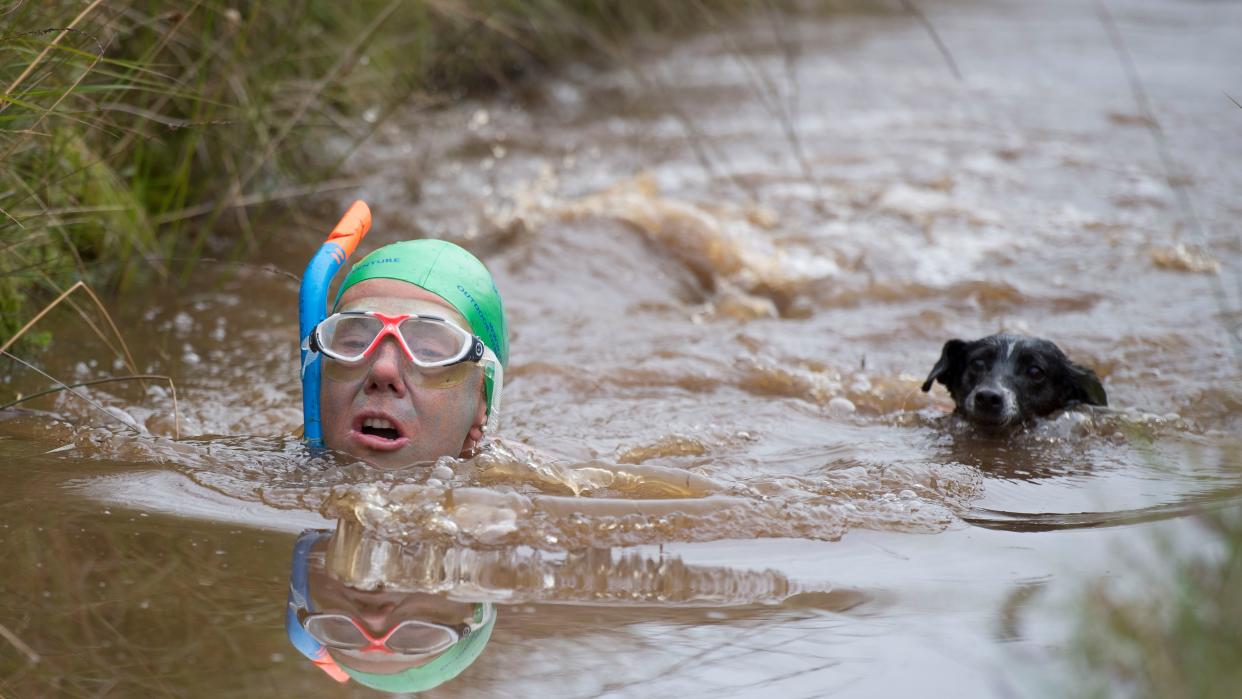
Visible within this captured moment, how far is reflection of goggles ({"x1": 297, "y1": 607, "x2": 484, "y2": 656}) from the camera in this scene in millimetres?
3318

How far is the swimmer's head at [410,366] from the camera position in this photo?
4520mm

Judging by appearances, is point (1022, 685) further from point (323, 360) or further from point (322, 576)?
point (323, 360)

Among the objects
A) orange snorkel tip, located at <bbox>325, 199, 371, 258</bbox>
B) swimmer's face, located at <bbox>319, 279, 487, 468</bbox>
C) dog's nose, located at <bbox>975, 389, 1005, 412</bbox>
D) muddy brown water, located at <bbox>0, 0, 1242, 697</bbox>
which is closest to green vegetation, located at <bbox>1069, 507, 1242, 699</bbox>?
muddy brown water, located at <bbox>0, 0, 1242, 697</bbox>

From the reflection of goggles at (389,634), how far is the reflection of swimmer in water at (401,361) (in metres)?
1.08

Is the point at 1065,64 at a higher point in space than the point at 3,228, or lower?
higher

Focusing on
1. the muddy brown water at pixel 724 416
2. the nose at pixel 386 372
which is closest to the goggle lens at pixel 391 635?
the muddy brown water at pixel 724 416

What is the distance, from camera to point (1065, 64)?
15000mm

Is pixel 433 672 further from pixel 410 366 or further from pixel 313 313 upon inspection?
pixel 313 313

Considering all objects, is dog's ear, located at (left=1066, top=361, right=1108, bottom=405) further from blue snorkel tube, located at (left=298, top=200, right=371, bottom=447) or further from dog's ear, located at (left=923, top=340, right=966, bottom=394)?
blue snorkel tube, located at (left=298, top=200, right=371, bottom=447)

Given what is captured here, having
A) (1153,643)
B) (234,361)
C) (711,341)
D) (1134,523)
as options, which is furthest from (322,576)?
(711,341)

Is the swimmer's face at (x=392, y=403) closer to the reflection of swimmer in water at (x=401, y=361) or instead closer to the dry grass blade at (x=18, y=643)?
the reflection of swimmer in water at (x=401, y=361)

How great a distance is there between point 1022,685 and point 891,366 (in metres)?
3.97

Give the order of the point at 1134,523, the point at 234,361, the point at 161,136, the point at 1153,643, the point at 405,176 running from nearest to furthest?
the point at 1153,643 < the point at 1134,523 < the point at 234,361 < the point at 161,136 < the point at 405,176

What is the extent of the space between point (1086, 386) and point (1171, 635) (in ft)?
11.2
